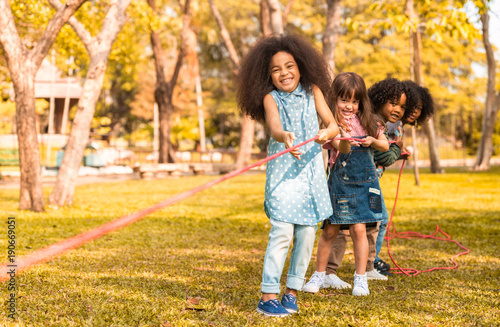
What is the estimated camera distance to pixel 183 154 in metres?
32.6

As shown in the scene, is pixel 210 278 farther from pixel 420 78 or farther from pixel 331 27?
pixel 420 78

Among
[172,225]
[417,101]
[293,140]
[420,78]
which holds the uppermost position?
[420,78]

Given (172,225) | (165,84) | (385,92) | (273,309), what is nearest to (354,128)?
(385,92)

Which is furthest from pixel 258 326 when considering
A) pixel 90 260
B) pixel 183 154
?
pixel 183 154

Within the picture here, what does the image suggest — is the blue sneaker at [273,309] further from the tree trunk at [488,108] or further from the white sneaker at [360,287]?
the tree trunk at [488,108]

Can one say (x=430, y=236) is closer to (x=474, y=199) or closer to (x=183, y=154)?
(x=474, y=199)

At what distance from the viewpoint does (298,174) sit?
321cm

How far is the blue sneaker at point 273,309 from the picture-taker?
312 cm

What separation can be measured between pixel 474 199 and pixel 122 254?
291 inches

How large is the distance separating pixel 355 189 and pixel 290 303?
0.98 meters

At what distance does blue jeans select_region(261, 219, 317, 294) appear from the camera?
3.16 meters

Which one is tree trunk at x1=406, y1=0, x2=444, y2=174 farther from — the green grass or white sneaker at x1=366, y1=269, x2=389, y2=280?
white sneaker at x1=366, y1=269, x2=389, y2=280

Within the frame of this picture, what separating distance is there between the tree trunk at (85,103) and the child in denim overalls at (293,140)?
19.6 ft

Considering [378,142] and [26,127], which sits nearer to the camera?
[378,142]
